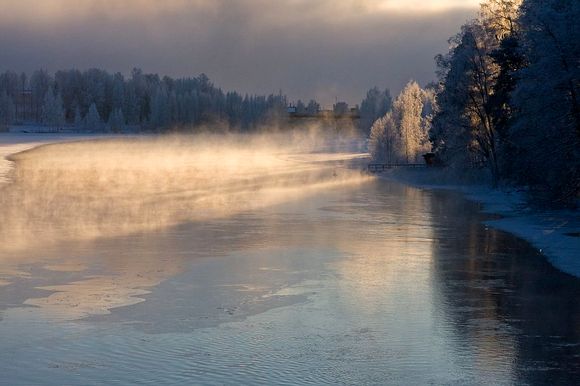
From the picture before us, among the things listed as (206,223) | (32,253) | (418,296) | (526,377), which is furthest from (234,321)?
(206,223)

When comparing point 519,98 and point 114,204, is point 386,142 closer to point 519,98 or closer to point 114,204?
point 114,204

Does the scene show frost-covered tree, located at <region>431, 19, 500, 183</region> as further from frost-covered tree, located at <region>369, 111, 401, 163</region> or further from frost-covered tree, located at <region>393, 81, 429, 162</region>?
frost-covered tree, located at <region>369, 111, 401, 163</region>

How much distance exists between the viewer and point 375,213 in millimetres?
52156

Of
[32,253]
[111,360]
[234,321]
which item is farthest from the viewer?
[32,253]

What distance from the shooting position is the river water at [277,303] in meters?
19.0

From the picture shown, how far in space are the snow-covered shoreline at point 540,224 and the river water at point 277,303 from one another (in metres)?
1.03

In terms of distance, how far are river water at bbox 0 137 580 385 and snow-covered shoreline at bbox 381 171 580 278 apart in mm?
1027

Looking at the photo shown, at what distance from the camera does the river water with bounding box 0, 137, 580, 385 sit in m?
19.0

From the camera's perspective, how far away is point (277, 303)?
25547mm

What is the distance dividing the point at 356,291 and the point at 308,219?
20.3 metres

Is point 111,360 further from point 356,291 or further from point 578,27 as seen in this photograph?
point 578,27

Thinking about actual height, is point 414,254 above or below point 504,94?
below

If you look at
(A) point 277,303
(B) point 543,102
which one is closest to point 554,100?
(B) point 543,102

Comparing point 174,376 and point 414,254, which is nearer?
point 174,376
